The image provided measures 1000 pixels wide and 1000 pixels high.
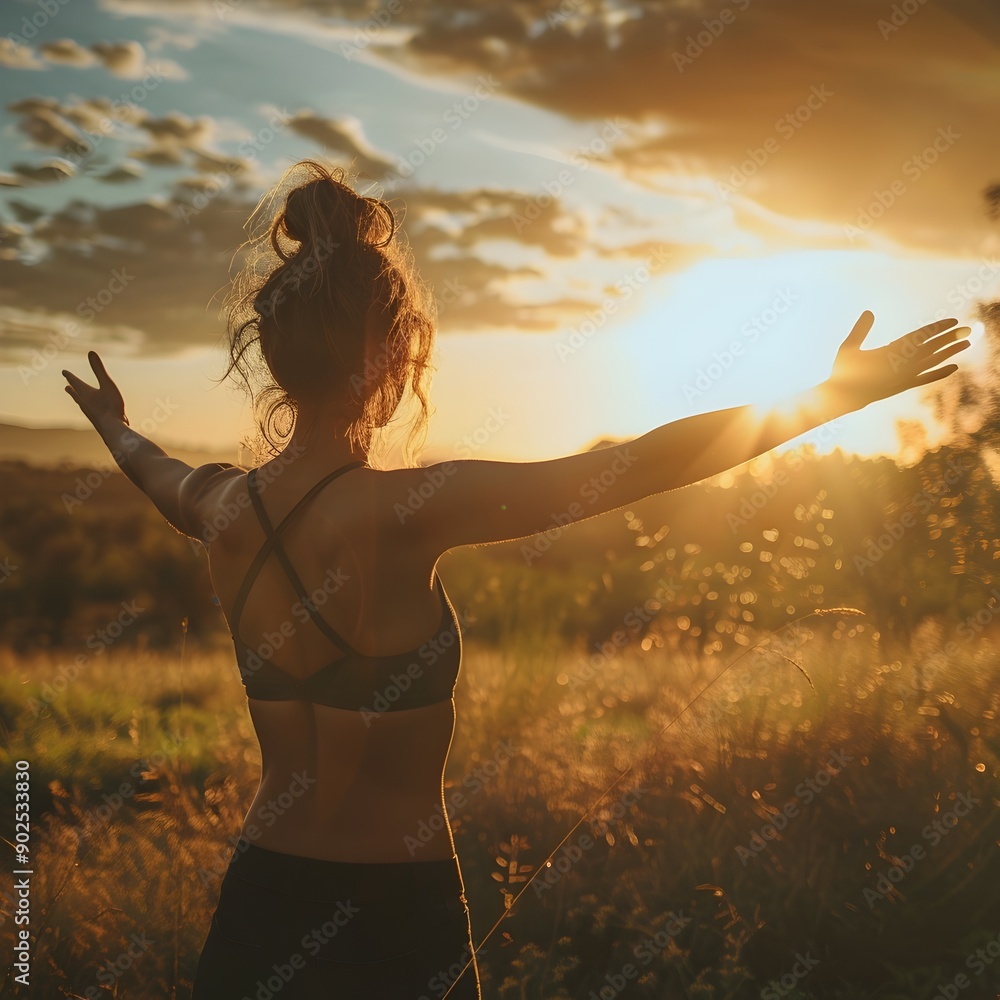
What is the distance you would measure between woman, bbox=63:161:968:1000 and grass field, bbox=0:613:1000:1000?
3.95 ft

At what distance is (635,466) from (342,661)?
662mm

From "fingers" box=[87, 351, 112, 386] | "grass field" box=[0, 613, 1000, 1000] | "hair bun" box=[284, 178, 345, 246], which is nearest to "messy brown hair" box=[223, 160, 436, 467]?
"hair bun" box=[284, 178, 345, 246]

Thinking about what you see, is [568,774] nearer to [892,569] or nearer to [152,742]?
[892,569]

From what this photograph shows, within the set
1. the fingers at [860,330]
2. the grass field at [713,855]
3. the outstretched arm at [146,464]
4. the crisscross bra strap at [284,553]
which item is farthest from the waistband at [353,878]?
the fingers at [860,330]

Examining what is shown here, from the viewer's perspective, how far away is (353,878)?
1.83 m

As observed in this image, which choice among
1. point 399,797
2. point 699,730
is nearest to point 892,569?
point 699,730

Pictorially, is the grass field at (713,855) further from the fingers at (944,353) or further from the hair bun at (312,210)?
the hair bun at (312,210)

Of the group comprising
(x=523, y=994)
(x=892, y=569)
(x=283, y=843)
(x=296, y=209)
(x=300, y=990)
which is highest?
(x=296, y=209)

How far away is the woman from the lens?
174 centimetres

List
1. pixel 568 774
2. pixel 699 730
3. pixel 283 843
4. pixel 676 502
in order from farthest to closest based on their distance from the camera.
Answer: pixel 676 502, pixel 568 774, pixel 699 730, pixel 283 843

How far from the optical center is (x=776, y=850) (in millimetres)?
3580

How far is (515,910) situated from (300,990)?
1.97m

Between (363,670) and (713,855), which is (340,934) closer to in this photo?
(363,670)

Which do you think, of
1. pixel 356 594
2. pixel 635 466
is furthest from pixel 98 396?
pixel 635 466
